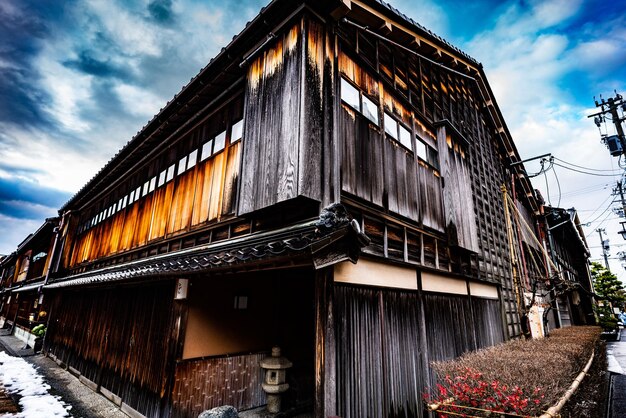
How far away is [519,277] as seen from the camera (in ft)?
49.3

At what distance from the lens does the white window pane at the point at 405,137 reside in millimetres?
8133

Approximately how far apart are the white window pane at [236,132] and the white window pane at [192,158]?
6.39 ft

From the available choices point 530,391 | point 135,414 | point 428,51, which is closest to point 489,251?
point 428,51

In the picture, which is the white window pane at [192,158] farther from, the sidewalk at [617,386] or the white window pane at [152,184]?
the sidewalk at [617,386]

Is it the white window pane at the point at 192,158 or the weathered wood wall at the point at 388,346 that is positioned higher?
the white window pane at the point at 192,158

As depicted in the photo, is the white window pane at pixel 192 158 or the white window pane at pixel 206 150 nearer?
the white window pane at pixel 206 150

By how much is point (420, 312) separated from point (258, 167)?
500 centimetres

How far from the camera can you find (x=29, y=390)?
1014 cm

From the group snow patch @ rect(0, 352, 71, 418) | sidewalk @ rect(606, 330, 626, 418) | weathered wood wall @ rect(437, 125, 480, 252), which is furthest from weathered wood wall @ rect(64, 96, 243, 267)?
sidewalk @ rect(606, 330, 626, 418)

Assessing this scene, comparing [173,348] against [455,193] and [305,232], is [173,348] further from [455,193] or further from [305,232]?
[455,193]

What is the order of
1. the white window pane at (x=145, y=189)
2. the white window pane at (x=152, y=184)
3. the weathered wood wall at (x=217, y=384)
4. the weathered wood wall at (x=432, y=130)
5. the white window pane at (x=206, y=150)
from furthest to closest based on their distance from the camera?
the white window pane at (x=145, y=189) < the white window pane at (x=152, y=184) < the white window pane at (x=206, y=150) < the weathered wood wall at (x=217, y=384) < the weathered wood wall at (x=432, y=130)

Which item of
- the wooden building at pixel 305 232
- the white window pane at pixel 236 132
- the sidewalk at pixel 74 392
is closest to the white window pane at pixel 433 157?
the wooden building at pixel 305 232

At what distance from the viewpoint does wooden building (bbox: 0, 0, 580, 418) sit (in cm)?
520

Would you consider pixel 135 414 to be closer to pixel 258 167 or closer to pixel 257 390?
pixel 257 390
